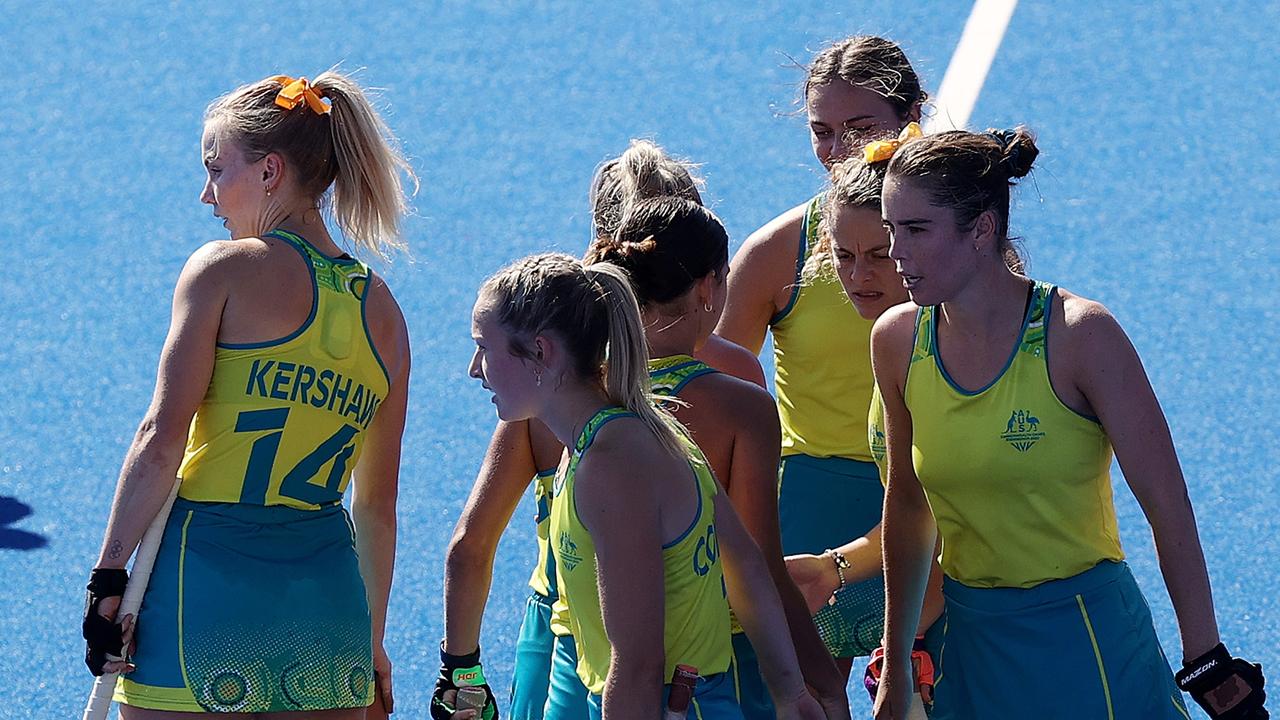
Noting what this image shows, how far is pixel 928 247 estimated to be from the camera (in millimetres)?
2494

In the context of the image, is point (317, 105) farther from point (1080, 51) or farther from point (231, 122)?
point (1080, 51)

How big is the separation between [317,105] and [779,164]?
505 centimetres

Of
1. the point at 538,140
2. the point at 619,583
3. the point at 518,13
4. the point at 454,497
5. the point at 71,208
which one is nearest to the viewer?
the point at 619,583

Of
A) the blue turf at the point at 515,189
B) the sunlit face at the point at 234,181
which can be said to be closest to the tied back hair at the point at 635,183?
the sunlit face at the point at 234,181

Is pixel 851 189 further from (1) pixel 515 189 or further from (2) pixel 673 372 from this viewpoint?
(1) pixel 515 189

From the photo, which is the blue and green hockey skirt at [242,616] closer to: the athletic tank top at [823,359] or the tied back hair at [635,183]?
the tied back hair at [635,183]

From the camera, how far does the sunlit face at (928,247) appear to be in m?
2.49

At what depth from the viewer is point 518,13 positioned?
29.8ft

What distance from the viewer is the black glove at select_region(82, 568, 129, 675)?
2516 mm

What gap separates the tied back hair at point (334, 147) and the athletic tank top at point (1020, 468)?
1018 millimetres

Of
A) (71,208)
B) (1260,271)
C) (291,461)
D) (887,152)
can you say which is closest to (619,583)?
(291,461)

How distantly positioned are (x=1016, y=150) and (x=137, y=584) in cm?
158

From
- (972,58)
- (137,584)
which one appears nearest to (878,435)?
(137,584)

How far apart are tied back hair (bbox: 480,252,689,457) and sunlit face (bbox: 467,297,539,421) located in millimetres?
12
